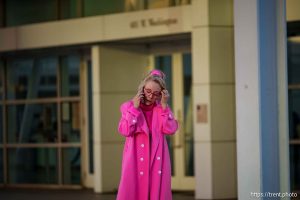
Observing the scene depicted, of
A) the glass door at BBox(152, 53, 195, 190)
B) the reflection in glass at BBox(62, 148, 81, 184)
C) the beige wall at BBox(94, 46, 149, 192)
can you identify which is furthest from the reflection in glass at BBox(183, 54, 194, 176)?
the reflection in glass at BBox(62, 148, 81, 184)

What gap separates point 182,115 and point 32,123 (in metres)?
3.94

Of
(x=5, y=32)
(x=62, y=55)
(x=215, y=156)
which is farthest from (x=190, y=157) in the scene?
(x=5, y=32)

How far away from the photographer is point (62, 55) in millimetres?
16891

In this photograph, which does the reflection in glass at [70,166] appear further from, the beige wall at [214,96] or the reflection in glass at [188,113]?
the beige wall at [214,96]

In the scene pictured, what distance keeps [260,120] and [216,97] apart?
509 cm

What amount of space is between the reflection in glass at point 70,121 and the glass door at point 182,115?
2465mm

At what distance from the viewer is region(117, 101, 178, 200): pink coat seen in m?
6.80

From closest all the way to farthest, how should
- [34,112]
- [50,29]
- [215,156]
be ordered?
[215,156], [50,29], [34,112]

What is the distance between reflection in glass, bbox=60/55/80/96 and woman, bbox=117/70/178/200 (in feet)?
32.8

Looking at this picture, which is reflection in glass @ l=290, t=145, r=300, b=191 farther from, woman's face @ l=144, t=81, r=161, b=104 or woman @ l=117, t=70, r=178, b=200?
woman's face @ l=144, t=81, r=161, b=104

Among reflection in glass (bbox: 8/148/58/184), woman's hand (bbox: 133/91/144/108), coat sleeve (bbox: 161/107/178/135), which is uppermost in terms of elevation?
woman's hand (bbox: 133/91/144/108)

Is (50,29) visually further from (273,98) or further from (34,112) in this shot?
(273,98)

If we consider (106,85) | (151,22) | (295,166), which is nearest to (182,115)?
(106,85)

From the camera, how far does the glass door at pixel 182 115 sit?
15227mm
